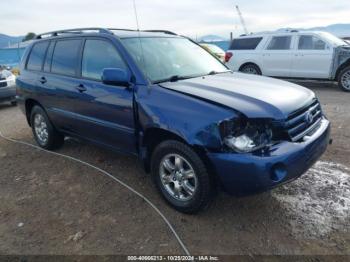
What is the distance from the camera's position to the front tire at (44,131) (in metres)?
5.41

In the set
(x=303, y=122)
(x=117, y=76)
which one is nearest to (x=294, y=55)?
(x=303, y=122)

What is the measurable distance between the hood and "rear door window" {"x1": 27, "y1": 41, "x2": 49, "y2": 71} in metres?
2.66

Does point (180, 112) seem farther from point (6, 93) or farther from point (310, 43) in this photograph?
point (310, 43)

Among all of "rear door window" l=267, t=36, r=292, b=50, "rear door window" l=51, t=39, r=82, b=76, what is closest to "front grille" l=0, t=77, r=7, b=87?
"rear door window" l=51, t=39, r=82, b=76

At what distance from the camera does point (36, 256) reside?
3016 mm

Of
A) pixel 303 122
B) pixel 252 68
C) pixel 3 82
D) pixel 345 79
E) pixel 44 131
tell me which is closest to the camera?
pixel 303 122

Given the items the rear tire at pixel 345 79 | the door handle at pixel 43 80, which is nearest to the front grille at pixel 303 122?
the door handle at pixel 43 80

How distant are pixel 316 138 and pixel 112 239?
2169 mm

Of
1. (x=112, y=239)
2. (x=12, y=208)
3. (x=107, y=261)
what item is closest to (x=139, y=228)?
(x=112, y=239)

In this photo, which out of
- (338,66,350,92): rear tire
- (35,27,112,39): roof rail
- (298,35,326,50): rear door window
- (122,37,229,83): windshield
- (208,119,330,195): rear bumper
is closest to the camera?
(208,119,330,195): rear bumper

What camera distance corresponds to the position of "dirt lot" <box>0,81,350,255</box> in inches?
121

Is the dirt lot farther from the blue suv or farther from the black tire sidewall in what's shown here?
the black tire sidewall

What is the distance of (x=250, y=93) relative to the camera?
133 inches

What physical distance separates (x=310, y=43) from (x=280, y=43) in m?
0.95
